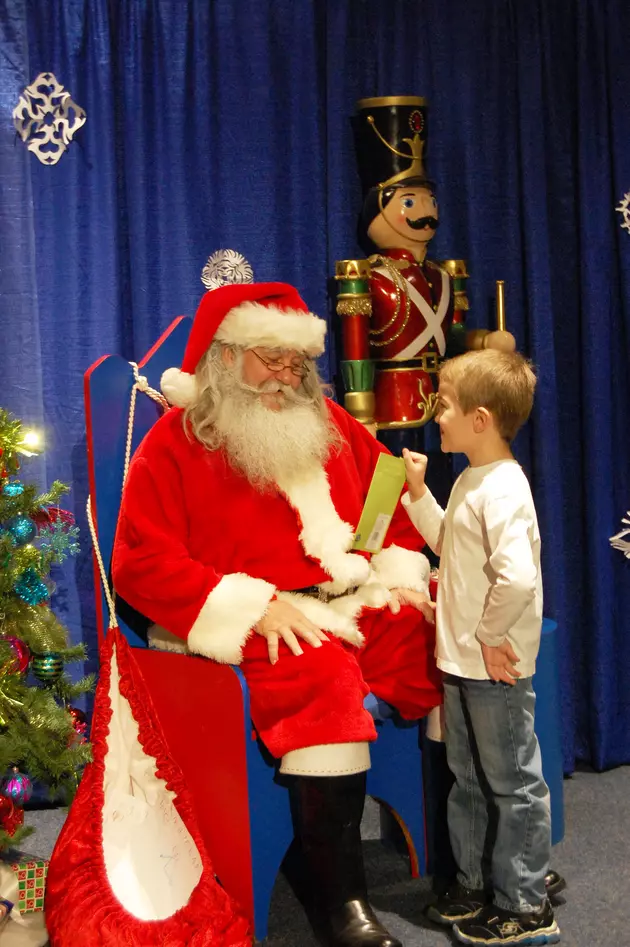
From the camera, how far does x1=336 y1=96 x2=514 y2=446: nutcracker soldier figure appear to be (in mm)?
3113

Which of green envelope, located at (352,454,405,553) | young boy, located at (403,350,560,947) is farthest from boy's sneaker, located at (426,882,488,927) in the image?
green envelope, located at (352,454,405,553)

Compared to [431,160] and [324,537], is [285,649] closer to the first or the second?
[324,537]

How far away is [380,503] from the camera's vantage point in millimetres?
2707

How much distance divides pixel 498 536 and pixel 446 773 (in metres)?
0.74

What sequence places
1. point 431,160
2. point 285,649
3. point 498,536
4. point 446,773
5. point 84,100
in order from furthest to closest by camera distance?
1. point 431,160
2. point 84,100
3. point 446,773
4. point 285,649
5. point 498,536

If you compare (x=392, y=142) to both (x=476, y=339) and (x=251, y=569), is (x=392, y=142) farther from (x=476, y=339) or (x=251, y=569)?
(x=251, y=569)

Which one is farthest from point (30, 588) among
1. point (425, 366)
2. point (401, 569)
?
point (425, 366)

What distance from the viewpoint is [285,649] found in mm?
2467

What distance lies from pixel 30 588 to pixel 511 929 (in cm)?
141

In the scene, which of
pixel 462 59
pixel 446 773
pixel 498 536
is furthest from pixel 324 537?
pixel 462 59

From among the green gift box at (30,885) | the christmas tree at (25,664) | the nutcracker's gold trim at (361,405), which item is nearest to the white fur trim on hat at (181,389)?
the christmas tree at (25,664)

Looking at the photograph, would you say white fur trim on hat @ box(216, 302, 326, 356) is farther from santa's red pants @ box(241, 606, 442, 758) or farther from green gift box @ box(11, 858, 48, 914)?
green gift box @ box(11, 858, 48, 914)

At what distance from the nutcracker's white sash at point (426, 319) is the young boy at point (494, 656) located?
71 cm

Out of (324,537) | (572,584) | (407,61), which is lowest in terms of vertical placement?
(572,584)
